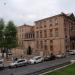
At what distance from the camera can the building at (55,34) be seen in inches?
2800

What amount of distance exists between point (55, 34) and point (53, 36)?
3.98 ft

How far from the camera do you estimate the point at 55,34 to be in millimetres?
72688

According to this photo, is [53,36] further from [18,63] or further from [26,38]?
[18,63]

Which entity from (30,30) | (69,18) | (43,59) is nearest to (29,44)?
(30,30)

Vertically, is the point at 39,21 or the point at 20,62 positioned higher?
the point at 39,21

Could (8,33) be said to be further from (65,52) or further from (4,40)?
(65,52)

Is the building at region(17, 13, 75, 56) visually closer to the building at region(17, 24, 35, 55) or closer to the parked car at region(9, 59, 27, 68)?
the building at region(17, 24, 35, 55)

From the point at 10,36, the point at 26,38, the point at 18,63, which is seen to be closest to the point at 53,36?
the point at 10,36

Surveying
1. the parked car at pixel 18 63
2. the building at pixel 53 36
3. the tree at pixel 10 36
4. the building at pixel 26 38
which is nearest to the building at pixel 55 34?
the building at pixel 53 36

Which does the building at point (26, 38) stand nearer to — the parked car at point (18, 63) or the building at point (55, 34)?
the building at point (55, 34)

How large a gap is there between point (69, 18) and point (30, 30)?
2128 cm

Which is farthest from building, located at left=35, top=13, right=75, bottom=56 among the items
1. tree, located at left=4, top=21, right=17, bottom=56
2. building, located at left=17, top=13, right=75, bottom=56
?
tree, located at left=4, top=21, right=17, bottom=56

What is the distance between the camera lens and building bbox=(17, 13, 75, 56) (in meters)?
71.2

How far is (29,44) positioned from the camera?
8625 cm
